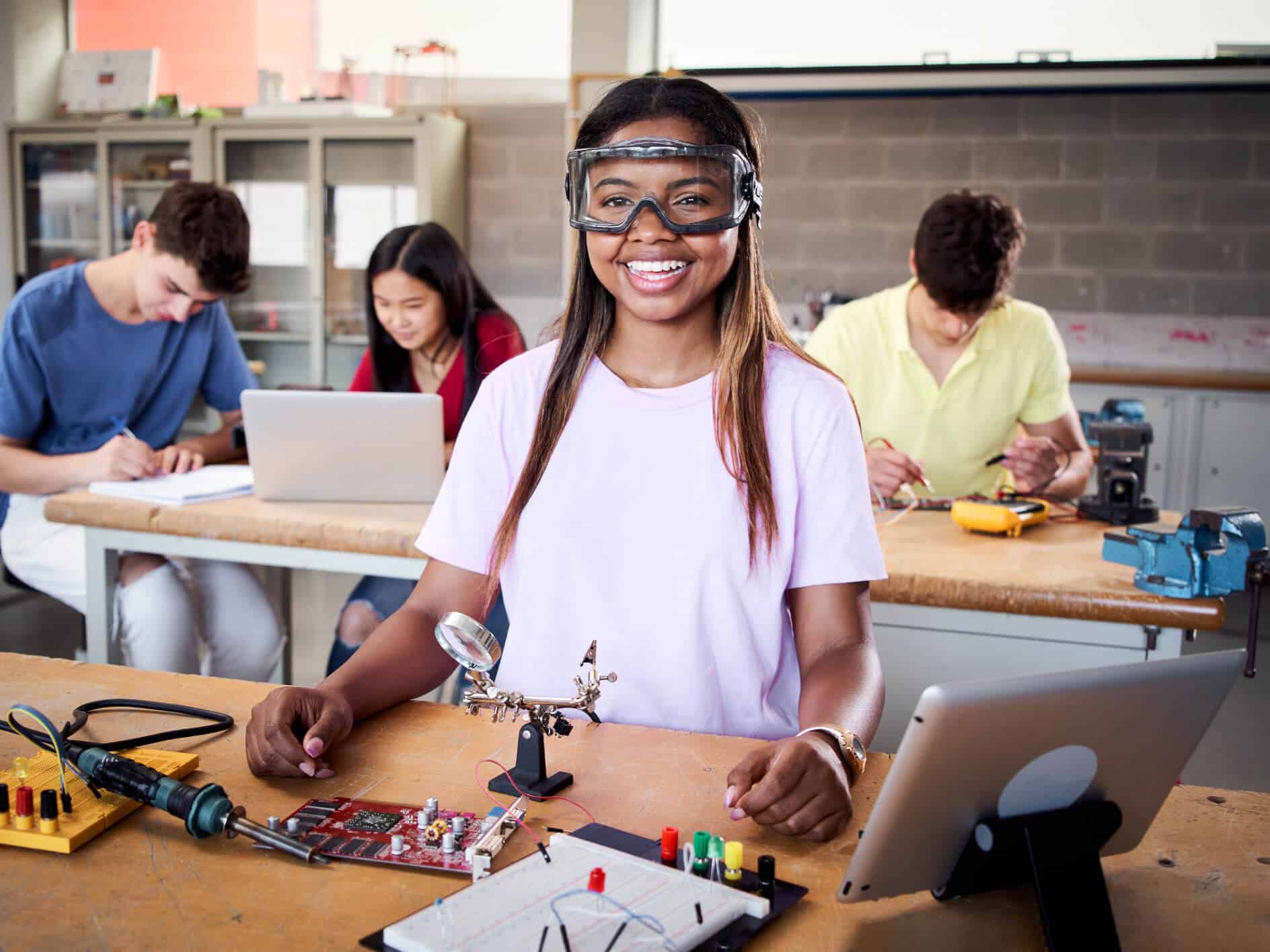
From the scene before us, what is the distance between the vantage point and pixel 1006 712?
77 cm

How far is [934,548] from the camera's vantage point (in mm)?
2107

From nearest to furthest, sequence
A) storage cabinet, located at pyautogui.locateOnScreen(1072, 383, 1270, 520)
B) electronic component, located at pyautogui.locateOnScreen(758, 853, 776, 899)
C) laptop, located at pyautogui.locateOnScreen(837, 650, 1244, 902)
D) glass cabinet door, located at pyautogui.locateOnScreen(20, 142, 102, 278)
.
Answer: laptop, located at pyautogui.locateOnScreen(837, 650, 1244, 902)
electronic component, located at pyautogui.locateOnScreen(758, 853, 776, 899)
storage cabinet, located at pyautogui.locateOnScreen(1072, 383, 1270, 520)
glass cabinet door, located at pyautogui.locateOnScreen(20, 142, 102, 278)

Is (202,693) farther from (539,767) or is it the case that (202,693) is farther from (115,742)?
(539,767)

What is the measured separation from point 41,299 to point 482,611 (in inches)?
71.7

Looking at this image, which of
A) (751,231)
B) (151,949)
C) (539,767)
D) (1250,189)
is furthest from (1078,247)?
(151,949)

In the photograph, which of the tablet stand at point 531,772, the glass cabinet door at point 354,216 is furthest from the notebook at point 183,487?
the glass cabinet door at point 354,216

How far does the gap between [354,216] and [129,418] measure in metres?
2.75

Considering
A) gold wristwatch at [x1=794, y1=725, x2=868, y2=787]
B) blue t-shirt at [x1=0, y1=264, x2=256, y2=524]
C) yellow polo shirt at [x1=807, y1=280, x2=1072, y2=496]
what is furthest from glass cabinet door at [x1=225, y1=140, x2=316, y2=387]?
gold wristwatch at [x1=794, y1=725, x2=868, y2=787]

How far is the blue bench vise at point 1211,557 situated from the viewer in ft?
5.84

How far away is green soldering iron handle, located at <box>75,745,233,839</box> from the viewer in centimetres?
96

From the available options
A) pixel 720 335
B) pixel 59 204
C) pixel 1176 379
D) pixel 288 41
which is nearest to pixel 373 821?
pixel 720 335

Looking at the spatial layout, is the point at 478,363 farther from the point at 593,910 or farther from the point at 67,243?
the point at 67,243

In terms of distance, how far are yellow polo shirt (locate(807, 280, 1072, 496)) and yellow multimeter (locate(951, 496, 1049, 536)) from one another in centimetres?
46

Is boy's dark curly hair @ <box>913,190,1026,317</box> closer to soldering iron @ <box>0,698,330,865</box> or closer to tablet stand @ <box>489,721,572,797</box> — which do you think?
tablet stand @ <box>489,721,572,797</box>
